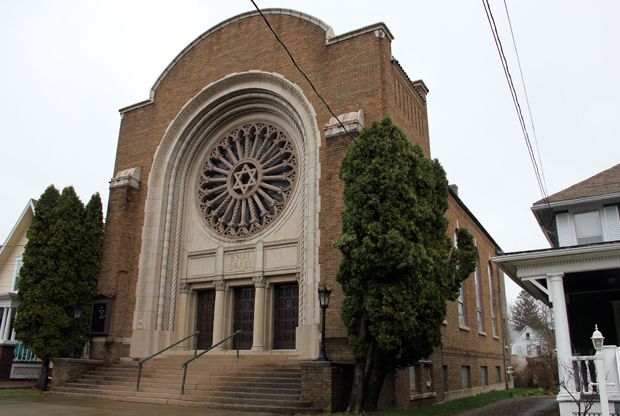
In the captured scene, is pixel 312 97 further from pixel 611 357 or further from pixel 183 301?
pixel 611 357

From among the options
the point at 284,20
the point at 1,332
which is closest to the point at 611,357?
the point at 284,20

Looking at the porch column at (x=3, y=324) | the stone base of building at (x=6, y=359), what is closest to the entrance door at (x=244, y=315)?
the stone base of building at (x=6, y=359)

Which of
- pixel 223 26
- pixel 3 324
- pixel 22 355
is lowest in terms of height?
pixel 22 355

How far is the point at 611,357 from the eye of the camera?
32.7ft

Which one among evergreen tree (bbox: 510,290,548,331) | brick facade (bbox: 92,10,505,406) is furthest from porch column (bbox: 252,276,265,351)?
evergreen tree (bbox: 510,290,548,331)

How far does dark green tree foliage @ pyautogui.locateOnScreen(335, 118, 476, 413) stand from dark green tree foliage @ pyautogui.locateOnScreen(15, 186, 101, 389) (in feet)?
35.8

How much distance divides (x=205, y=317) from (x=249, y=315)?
205cm

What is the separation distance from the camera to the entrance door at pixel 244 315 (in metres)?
17.8

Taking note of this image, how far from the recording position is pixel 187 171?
20812 millimetres

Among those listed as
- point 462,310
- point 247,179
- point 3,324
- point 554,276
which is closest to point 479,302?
point 462,310

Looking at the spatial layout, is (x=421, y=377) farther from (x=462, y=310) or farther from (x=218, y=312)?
(x=218, y=312)

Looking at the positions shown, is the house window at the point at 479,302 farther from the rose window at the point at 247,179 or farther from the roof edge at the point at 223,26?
the roof edge at the point at 223,26

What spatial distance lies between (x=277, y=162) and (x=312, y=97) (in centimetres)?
285

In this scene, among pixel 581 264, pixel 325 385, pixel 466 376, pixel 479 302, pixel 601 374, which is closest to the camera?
pixel 601 374
